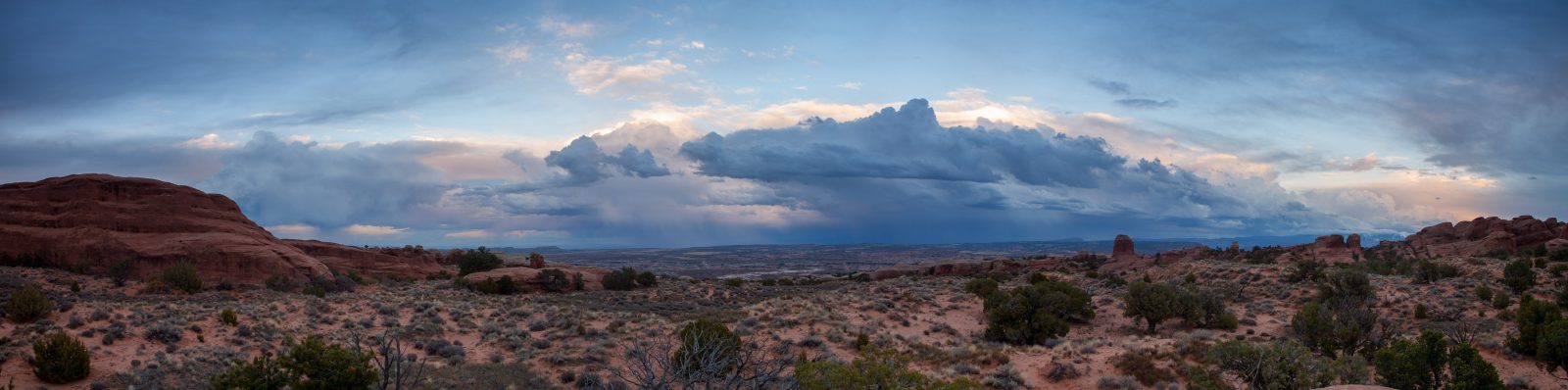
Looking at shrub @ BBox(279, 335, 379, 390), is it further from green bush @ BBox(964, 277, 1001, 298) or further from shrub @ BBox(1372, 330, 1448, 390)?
green bush @ BBox(964, 277, 1001, 298)

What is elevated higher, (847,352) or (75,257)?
(75,257)

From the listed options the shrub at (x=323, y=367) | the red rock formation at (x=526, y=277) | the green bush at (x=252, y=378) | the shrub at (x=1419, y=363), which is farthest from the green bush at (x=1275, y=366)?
the red rock formation at (x=526, y=277)

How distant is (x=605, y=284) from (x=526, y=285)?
628 centimetres

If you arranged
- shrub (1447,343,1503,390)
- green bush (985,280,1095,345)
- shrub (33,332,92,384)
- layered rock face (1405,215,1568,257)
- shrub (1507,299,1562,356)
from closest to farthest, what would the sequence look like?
shrub (1447,343,1503,390) < shrub (33,332,92,384) < shrub (1507,299,1562,356) < green bush (985,280,1095,345) < layered rock face (1405,215,1568,257)

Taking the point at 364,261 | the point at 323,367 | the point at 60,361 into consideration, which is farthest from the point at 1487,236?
the point at 364,261

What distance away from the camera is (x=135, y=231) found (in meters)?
41.5

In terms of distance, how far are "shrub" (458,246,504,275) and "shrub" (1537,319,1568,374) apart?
58784 millimetres

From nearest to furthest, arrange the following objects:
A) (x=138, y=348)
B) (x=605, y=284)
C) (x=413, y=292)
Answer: (x=138, y=348)
(x=413, y=292)
(x=605, y=284)

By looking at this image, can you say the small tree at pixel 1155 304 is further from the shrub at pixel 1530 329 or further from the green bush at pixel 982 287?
the green bush at pixel 982 287

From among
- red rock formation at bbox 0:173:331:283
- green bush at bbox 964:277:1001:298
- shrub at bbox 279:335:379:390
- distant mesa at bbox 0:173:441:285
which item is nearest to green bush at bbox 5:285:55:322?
shrub at bbox 279:335:379:390

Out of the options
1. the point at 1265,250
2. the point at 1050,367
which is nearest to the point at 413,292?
Result: the point at 1050,367

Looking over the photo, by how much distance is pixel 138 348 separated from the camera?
17.6m

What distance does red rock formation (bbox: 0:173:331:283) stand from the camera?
38.8 metres

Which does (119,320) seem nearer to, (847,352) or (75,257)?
(847,352)
